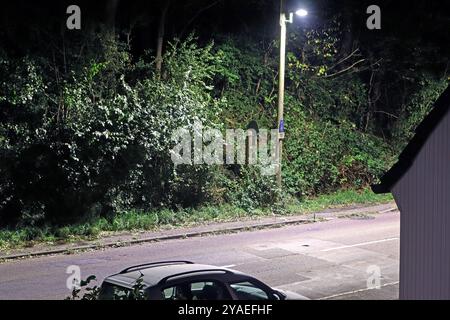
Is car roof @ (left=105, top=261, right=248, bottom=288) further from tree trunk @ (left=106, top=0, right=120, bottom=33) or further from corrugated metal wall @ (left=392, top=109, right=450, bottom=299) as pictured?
tree trunk @ (left=106, top=0, right=120, bottom=33)

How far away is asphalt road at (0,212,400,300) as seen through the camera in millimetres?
12867

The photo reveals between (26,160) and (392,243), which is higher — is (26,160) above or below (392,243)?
above

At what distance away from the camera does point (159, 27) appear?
24.7 metres

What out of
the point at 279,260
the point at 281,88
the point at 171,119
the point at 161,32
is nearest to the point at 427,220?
the point at 279,260

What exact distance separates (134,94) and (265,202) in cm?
603

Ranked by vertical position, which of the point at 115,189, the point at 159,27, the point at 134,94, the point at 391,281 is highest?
the point at 159,27

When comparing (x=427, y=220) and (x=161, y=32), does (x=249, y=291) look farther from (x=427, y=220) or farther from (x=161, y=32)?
(x=161, y=32)

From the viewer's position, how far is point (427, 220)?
827cm

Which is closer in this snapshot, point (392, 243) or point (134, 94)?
point (392, 243)

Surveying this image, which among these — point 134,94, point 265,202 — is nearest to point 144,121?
point 134,94

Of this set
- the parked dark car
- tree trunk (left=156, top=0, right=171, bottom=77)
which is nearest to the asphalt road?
the parked dark car

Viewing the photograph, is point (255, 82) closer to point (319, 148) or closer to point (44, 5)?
point (319, 148)

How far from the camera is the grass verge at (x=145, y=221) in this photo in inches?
675

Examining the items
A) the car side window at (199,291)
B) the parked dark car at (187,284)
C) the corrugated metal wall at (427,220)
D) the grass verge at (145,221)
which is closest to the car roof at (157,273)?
the parked dark car at (187,284)
